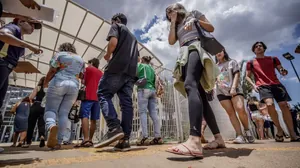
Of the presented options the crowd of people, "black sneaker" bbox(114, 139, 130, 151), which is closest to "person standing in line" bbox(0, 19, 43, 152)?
the crowd of people

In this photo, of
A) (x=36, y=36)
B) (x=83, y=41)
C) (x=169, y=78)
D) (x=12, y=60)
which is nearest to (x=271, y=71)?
(x=169, y=78)

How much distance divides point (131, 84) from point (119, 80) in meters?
0.24

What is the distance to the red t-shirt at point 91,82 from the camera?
333 centimetres

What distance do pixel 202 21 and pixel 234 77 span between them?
171 cm

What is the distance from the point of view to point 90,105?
3.32m

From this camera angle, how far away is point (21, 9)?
6.34ft

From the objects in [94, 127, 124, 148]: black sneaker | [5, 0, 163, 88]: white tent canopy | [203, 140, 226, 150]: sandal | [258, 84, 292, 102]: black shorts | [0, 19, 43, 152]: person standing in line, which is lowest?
[203, 140, 226, 150]: sandal

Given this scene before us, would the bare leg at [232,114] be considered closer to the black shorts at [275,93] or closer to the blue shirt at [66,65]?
the black shorts at [275,93]

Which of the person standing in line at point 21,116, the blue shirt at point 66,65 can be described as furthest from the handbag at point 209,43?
the person standing in line at point 21,116

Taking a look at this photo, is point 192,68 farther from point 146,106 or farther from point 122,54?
point 146,106

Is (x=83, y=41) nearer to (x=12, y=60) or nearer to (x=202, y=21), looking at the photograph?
(x=12, y=60)

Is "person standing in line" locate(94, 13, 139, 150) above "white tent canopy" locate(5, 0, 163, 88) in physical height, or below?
below

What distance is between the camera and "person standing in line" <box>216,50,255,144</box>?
9.65ft

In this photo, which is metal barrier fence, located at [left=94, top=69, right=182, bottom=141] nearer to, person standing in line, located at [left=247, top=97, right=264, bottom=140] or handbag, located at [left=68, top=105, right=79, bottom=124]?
handbag, located at [left=68, top=105, right=79, bottom=124]
